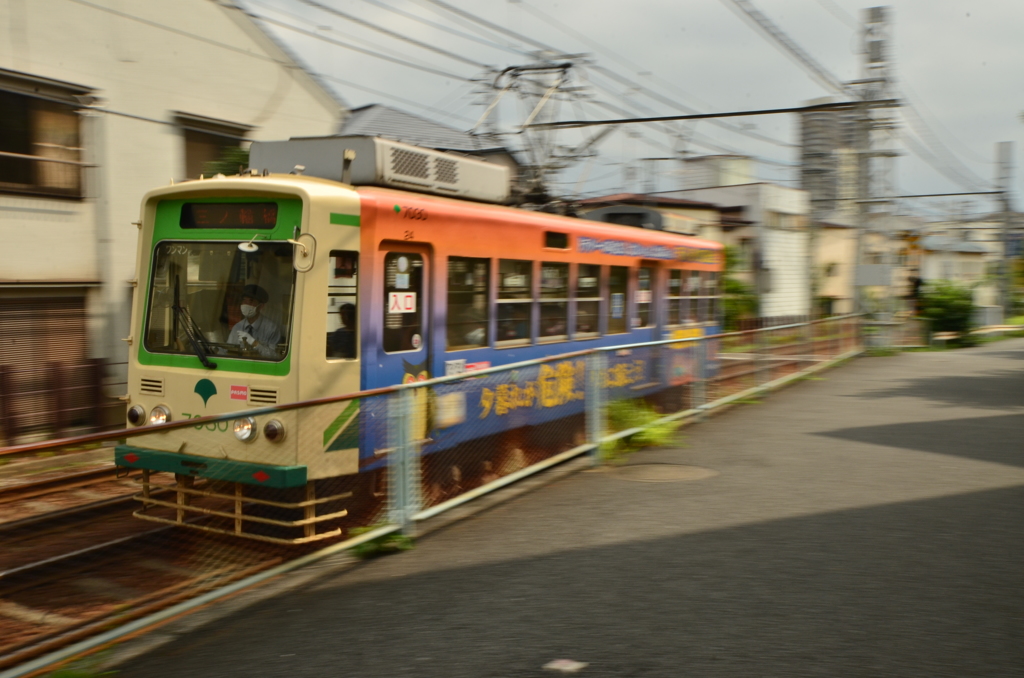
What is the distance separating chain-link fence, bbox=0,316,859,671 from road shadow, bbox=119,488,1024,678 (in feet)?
1.40

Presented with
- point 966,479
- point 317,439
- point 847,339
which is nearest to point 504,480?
point 317,439

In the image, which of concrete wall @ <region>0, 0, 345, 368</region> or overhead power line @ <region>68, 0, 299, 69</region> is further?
overhead power line @ <region>68, 0, 299, 69</region>

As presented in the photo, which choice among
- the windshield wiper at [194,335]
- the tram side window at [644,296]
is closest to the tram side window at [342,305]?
the windshield wiper at [194,335]

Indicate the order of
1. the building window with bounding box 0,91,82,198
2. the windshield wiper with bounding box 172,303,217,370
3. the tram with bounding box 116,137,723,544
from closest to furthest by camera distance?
the tram with bounding box 116,137,723,544 → the windshield wiper with bounding box 172,303,217,370 → the building window with bounding box 0,91,82,198

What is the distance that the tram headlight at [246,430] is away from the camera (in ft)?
20.4

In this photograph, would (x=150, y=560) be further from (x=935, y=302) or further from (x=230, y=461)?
(x=935, y=302)

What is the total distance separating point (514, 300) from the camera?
900 cm

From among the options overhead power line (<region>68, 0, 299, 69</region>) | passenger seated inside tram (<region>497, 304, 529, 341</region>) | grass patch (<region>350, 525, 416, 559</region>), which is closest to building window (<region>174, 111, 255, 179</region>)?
overhead power line (<region>68, 0, 299, 69</region>)

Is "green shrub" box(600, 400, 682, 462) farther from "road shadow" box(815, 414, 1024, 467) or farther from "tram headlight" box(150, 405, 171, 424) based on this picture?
"tram headlight" box(150, 405, 171, 424)

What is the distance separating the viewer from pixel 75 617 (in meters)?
5.16

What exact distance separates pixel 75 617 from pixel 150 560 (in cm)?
55

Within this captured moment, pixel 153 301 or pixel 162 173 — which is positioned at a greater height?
pixel 162 173

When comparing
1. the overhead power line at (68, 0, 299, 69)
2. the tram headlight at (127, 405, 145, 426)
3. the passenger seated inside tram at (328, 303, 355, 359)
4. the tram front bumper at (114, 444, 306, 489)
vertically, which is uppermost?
the overhead power line at (68, 0, 299, 69)

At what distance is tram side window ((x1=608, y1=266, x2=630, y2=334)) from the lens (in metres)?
11.0
